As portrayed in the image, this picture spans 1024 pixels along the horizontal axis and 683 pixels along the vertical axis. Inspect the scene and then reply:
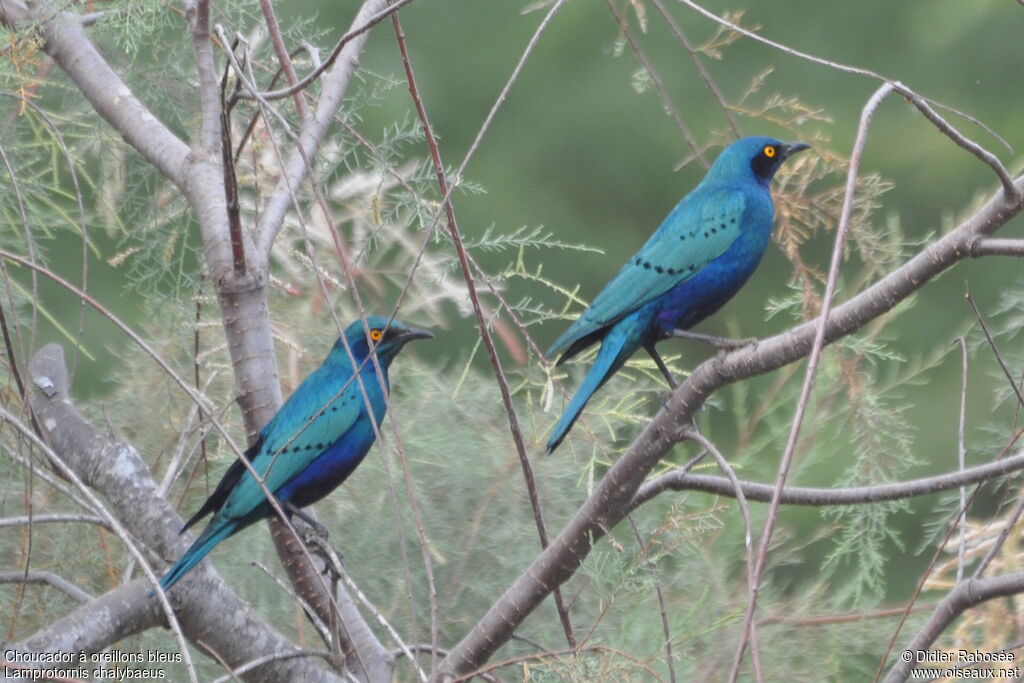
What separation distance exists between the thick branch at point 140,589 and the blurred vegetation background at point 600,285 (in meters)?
0.26

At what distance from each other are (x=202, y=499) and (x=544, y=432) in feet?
2.59

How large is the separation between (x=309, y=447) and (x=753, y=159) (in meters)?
1.19

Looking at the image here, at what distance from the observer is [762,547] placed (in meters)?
1.12

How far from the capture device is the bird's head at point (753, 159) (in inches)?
125

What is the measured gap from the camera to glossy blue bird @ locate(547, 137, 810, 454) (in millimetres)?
2793

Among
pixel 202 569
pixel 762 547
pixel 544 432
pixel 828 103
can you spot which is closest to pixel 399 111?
pixel 828 103

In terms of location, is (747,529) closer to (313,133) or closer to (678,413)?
(678,413)

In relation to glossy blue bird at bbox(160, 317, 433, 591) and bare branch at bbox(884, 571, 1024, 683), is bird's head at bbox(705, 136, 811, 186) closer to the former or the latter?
glossy blue bird at bbox(160, 317, 433, 591)

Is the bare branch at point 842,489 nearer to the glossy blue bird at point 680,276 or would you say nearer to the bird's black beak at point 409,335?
the glossy blue bird at point 680,276

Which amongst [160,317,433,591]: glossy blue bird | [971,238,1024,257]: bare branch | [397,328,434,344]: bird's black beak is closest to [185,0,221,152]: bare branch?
[160,317,433,591]: glossy blue bird

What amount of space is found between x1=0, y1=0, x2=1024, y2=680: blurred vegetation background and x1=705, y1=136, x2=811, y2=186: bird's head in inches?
4.4

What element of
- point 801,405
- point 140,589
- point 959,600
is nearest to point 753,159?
point 959,600

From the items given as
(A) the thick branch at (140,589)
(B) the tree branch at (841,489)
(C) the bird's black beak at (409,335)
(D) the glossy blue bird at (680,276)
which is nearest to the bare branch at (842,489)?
(B) the tree branch at (841,489)

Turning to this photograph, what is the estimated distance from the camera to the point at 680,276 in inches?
114
